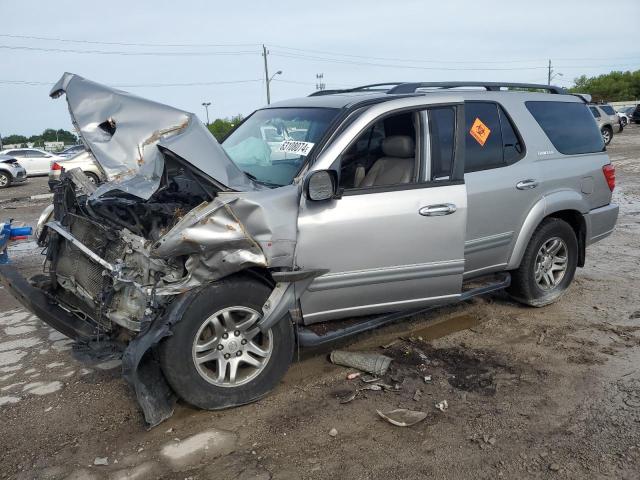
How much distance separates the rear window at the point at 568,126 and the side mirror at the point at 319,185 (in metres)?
2.51

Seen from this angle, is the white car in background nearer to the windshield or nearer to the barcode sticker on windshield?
the windshield

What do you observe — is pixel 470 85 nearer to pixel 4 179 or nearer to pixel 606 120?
pixel 4 179

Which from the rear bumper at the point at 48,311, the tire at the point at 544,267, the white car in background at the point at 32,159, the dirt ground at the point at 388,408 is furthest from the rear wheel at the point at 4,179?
the tire at the point at 544,267

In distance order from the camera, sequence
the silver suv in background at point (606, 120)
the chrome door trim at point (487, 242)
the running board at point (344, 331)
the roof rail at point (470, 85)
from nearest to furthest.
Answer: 1. the running board at point (344, 331)
2. the chrome door trim at point (487, 242)
3. the roof rail at point (470, 85)
4. the silver suv in background at point (606, 120)

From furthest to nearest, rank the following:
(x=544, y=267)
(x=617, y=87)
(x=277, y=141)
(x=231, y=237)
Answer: (x=617, y=87), (x=544, y=267), (x=277, y=141), (x=231, y=237)

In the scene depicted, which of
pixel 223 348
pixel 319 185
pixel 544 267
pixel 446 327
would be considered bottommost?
pixel 446 327

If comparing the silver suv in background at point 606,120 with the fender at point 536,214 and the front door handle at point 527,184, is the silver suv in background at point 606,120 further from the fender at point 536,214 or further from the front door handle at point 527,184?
the front door handle at point 527,184

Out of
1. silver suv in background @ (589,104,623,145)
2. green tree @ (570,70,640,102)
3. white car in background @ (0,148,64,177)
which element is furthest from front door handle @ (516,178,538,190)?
green tree @ (570,70,640,102)

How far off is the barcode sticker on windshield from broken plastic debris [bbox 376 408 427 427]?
1773 millimetres

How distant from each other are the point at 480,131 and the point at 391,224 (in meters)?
1.36

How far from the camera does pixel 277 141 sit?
13.9ft

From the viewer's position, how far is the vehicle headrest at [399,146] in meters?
4.03

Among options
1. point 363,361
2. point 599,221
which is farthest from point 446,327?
point 599,221

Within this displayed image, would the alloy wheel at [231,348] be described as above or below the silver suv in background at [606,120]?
below
